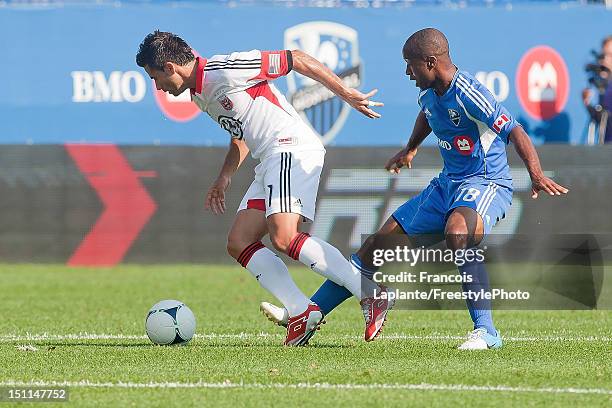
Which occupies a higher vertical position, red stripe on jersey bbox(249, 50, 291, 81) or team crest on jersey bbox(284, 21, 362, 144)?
red stripe on jersey bbox(249, 50, 291, 81)

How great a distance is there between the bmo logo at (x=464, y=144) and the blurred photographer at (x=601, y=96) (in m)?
11.5

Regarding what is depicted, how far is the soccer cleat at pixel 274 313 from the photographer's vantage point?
315 inches

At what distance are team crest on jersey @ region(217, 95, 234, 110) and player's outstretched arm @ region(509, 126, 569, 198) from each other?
1.88 m

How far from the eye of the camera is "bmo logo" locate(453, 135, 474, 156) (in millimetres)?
8086

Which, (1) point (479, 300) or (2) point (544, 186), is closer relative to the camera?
(2) point (544, 186)

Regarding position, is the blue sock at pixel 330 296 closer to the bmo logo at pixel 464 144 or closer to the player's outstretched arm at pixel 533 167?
the bmo logo at pixel 464 144

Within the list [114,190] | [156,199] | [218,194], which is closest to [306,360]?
[218,194]

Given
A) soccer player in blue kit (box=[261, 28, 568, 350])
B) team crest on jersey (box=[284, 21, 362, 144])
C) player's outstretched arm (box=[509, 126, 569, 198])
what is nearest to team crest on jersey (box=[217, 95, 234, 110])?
soccer player in blue kit (box=[261, 28, 568, 350])

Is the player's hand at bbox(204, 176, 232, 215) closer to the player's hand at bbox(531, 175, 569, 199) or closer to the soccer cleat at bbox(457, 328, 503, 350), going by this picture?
the soccer cleat at bbox(457, 328, 503, 350)

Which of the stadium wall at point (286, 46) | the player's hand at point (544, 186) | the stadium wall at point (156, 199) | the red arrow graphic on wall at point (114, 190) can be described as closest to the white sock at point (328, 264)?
the player's hand at point (544, 186)

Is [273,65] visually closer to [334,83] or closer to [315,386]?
[334,83]

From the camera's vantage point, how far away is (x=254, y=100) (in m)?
8.05

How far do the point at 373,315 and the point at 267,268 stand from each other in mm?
806

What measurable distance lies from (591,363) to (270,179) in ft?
7.80
